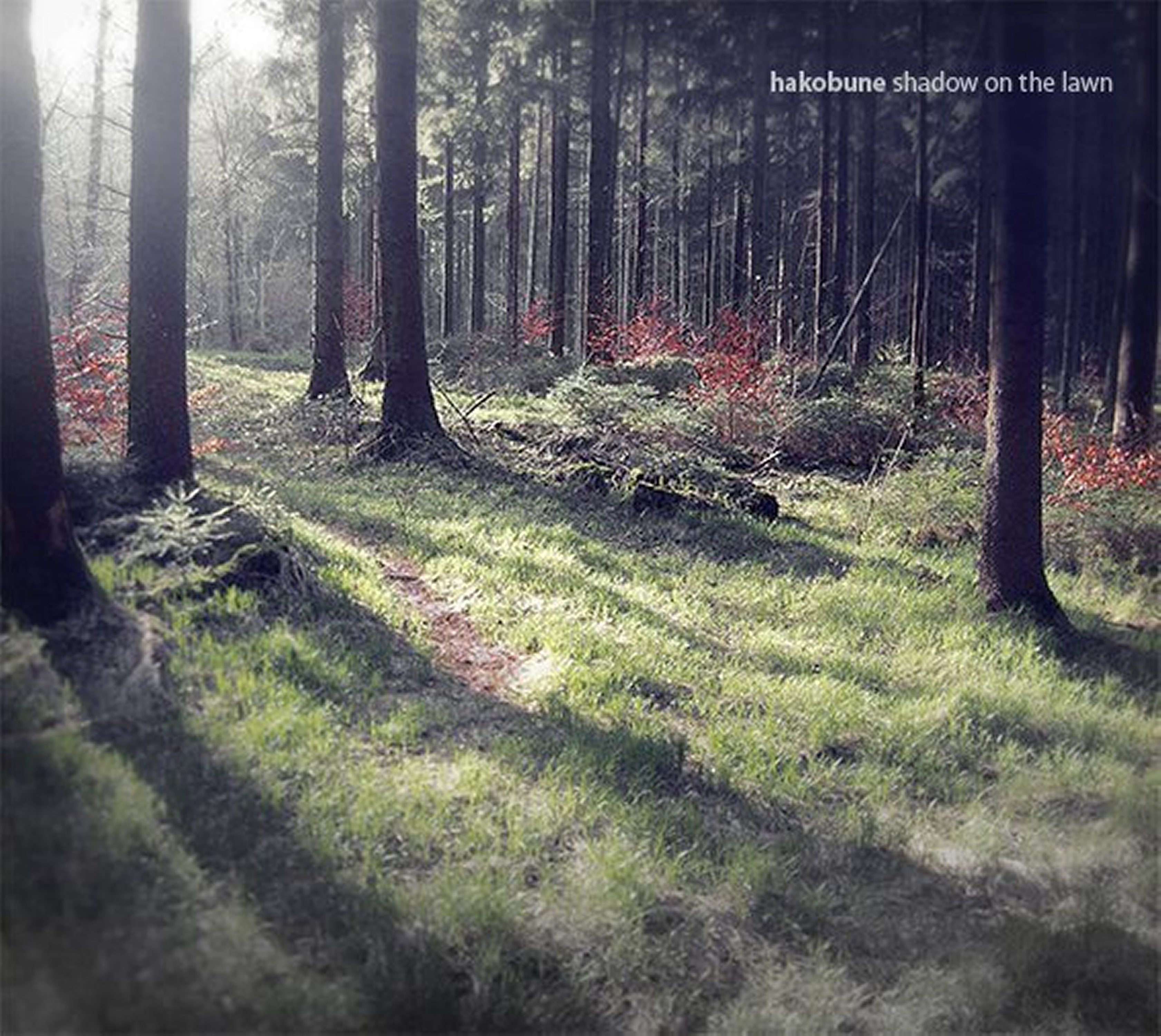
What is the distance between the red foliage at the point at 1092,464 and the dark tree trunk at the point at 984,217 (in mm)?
1204

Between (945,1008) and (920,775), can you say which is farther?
(920,775)

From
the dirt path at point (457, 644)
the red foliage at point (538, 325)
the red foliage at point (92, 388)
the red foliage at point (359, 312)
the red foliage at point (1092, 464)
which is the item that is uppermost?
the red foliage at point (359, 312)

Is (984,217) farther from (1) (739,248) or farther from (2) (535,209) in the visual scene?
(2) (535,209)

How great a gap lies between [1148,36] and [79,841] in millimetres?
6503

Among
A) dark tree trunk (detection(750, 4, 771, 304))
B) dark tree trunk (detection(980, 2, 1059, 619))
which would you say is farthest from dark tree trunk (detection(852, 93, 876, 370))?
dark tree trunk (detection(980, 2, 1059, 619))

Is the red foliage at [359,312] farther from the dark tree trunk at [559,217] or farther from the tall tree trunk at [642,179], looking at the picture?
the tall tree trunk at [642,179]

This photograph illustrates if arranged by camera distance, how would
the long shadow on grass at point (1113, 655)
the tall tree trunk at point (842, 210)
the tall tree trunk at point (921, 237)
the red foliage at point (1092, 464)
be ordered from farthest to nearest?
1. the tall tree trunk at point (842, 210)
2. the tall tree trunk at point (921, 237)
3. the red foliage at point (1092, 464)
4. the long shadow on grass at point (1113, 655)

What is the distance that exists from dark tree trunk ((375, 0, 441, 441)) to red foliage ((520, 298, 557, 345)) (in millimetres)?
8237

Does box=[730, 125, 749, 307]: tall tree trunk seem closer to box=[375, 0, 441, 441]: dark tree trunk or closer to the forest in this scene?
the forest

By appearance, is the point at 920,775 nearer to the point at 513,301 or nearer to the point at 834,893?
the point at 834,893

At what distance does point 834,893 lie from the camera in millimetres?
4500

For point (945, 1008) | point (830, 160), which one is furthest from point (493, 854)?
point (830, 160)

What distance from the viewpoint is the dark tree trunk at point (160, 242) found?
6.52 m

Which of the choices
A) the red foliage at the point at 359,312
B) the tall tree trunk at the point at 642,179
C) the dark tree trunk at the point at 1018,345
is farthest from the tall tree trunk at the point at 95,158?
the dark tree trunk at the point at 1018,345
